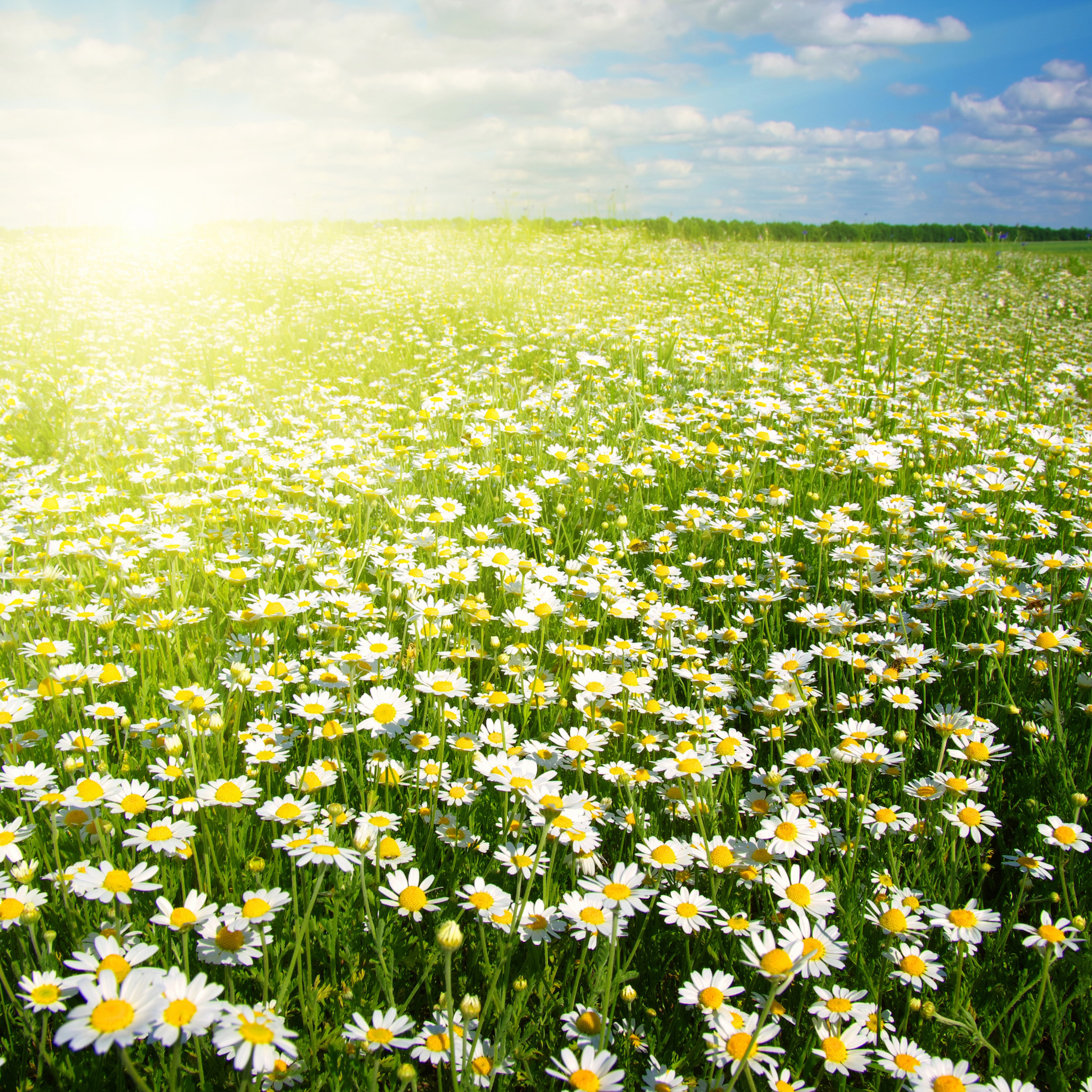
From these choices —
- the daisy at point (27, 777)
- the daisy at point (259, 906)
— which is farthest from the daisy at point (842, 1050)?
the daisy at point (27, 777)

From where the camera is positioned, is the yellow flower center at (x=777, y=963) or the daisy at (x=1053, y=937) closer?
the yellow flower center at (x=777, y=963)

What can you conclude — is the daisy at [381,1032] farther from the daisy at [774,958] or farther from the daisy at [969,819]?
the daisy at [969,819]

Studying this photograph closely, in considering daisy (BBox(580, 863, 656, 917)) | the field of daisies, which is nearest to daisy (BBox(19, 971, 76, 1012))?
the field of daisies

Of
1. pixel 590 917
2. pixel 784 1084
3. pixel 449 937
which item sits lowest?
pixel 784 1084

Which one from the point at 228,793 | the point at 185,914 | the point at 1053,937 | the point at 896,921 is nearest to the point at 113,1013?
the point at 185,914

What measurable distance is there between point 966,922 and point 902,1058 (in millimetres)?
393

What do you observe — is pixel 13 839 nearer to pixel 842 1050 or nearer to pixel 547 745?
pixel 547 745

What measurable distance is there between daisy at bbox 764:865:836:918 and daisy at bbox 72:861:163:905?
4.22 feet

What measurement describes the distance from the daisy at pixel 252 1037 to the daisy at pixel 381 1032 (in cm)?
14

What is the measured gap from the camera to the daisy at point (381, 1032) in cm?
123

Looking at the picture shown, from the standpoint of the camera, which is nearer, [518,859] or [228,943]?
[228,943]

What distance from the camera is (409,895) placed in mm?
1494

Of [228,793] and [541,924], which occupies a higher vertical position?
[228,793]

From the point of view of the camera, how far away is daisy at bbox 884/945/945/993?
4.70ft
